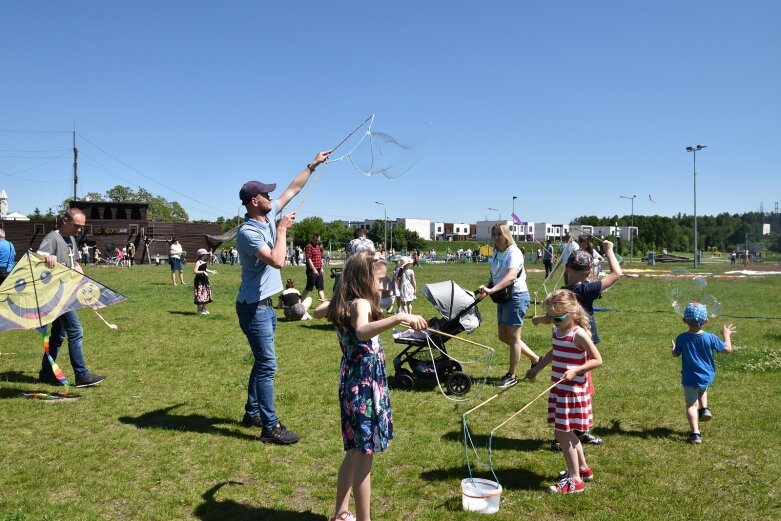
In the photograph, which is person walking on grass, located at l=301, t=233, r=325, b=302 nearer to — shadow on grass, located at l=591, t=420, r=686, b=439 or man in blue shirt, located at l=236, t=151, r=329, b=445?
man in blue shirt, located at l=236, t=151, r=329, b=445

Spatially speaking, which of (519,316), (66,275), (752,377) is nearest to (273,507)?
(519,316)

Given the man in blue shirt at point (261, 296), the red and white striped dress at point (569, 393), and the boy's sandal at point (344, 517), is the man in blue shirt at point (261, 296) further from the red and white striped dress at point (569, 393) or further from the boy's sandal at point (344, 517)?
the red and white striped dress at point (569, 393)

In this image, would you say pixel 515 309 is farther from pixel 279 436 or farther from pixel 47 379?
pixel 47 379

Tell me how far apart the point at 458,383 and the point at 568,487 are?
276 cm

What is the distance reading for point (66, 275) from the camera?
6938 millimetres

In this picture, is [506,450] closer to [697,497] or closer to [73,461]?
[697,497]

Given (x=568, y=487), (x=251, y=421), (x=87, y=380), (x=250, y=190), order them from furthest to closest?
(x=87, y=380) < (x=251, y=421) < (x=250, y=190) < (x=568, y=487)

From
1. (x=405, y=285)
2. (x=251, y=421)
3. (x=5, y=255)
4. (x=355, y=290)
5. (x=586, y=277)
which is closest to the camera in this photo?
(x=355, y=290)

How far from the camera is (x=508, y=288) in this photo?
6.91m

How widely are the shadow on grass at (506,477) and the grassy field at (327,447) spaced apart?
0.02m

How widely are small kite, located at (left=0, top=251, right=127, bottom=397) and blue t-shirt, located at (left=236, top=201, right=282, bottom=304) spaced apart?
2488mm

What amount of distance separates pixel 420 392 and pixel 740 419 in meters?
3.49

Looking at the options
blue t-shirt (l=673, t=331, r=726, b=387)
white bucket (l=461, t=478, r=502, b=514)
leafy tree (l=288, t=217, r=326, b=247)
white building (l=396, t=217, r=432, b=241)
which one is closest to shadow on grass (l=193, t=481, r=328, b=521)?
white bucket (l=461, t=478, r=502, b=514)

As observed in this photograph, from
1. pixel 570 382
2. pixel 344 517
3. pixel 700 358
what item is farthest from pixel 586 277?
pixel 344 517
